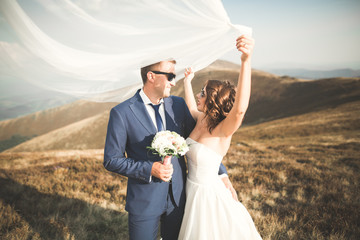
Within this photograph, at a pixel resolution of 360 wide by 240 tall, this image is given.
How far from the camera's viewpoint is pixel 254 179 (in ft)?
22.0

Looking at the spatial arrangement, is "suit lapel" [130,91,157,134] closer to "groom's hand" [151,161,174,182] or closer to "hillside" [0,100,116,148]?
"groom's hand" [151,161,174,182]

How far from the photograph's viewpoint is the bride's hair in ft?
9.55

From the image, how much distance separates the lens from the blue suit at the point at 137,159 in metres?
2.32

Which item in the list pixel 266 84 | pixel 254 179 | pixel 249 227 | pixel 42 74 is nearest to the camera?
pixel 42 74

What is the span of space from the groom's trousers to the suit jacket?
0.27ft

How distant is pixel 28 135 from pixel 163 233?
576ft

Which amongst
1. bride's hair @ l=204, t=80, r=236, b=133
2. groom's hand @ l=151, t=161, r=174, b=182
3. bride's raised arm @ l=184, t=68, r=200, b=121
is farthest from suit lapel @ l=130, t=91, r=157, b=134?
bride's raised arm @ l=184, t=68, r=200, b=121

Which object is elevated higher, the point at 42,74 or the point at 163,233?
the point at 42,74

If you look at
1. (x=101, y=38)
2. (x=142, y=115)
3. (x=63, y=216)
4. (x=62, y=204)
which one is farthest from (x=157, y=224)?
(x=62, y=204)

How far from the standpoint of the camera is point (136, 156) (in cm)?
262

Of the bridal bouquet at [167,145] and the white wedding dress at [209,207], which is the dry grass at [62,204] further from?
the bridal bouquet at [167,145]

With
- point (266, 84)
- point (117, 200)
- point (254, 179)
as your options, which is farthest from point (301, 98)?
point (117, 200)

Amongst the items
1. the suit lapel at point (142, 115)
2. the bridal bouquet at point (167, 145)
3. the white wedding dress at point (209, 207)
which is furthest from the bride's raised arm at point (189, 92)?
the bridal bouquet at point (167, 145)

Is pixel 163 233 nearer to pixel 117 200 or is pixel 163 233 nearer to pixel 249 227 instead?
pixel 249 227
